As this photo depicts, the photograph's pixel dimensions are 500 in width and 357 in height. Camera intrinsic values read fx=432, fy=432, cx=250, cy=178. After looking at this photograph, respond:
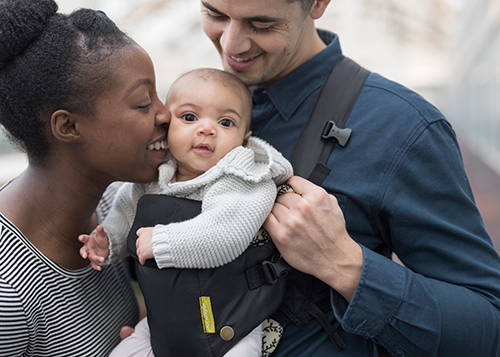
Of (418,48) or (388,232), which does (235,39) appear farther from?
(418,48)

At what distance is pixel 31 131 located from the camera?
1560 mm

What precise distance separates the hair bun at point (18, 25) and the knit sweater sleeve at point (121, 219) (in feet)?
2.36

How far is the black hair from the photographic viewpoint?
1.44 m

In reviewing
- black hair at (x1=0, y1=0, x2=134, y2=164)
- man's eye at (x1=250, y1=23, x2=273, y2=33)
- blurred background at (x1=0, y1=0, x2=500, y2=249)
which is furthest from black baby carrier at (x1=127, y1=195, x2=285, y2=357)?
blurred background at (x1=0, y1=0, x2=500, y2=249)

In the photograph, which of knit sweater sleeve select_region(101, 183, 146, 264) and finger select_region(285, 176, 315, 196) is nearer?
finger select_region(285, 176, 315, 196)

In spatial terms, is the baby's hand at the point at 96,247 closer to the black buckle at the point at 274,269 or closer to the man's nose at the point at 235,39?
the black buckle at the point at 274,269

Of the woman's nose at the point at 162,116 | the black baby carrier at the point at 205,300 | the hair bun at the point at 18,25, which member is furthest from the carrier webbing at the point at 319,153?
the hair bun at the point at 18,25

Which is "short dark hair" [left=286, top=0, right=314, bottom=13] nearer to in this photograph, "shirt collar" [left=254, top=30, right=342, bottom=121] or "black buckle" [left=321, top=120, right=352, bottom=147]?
"shirt collar" [left=254, top=30, right=342, bottom=121]

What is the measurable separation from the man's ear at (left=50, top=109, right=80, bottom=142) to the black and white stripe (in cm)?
37

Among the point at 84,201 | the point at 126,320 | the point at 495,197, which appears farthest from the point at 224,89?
the point at 495,197

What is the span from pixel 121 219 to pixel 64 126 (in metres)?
0.52

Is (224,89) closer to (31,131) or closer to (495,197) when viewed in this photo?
(31,131)

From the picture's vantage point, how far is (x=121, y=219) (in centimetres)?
188

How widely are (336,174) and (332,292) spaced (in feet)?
1.51
